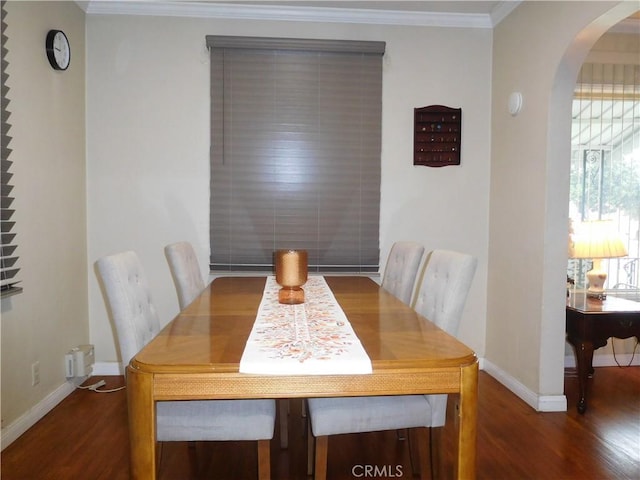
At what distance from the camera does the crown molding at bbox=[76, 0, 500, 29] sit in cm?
305

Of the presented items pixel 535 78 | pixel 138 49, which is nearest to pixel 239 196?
pixel 138 49

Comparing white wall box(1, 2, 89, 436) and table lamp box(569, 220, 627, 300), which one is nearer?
white wall box(1, 2, 89, 436)

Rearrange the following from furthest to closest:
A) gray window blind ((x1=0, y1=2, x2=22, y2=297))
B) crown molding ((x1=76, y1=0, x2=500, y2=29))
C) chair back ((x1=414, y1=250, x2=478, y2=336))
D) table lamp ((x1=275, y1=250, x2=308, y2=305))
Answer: crown molding ((x1=76, y1=0, x2=500, y2=29)), gray window blind ((x1=0, y1=2, x2=22, y2=297)), table lamp ((x1=275, y1=250, x2=308, y2=305)), chair back ((x1=414, y1=250, x2=478, y2=336))

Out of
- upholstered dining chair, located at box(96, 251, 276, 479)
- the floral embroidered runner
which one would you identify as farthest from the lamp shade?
upholstered dining chair, located at box(96, 251, 276, 479)

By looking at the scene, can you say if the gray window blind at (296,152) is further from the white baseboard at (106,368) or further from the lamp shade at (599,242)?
the lamp shade at (599,242)

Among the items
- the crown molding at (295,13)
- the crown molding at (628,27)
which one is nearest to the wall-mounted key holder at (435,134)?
the crown molding at (295,13)

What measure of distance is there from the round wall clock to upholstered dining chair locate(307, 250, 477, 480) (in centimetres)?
240

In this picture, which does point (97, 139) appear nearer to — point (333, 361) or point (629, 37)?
point (333, 361)

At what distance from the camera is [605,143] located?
3359mm

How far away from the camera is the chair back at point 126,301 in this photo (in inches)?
58.8

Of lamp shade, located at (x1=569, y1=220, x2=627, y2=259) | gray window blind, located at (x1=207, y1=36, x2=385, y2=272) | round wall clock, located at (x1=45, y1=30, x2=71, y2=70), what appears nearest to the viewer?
round wall clock, located at (x1=45, y1=30, x2=71, y2=70)

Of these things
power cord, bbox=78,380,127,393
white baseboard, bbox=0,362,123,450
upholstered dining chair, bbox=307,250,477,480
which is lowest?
power cord, bbox=78,380,127,393

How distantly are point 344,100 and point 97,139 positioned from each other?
172 centimetres

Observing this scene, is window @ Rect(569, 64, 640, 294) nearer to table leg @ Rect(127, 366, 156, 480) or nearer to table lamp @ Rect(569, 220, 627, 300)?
table lamp @ Rect(569, 220, 627, 300)
